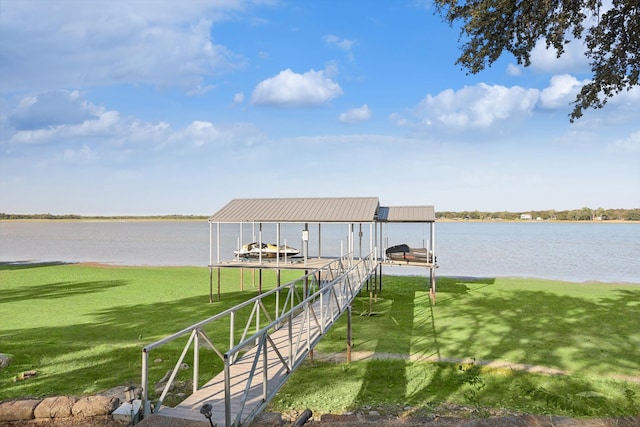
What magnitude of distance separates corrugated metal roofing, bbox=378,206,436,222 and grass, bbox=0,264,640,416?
3.72 meters

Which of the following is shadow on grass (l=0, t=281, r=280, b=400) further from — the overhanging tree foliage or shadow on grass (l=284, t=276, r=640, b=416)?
the overhanging tree foliage

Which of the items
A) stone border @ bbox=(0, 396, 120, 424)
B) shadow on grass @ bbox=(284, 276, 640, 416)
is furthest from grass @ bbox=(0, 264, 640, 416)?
stone border @ bbox=(0, 396, 120, 424)

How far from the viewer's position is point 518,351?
11.1 meters

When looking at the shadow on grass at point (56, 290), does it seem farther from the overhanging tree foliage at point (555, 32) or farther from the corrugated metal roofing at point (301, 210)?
→ the overhanging tree foliage at point (555, 32)

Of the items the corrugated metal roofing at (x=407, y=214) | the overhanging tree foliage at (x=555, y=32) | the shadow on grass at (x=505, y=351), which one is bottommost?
the shadow on grass at (x=505, y=351)

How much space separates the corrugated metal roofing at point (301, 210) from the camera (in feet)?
59.2

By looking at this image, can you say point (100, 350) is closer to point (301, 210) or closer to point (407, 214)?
point (301, 210)

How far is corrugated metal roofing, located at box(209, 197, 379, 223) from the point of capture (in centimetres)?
1803

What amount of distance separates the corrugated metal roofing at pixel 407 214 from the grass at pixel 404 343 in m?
3.72

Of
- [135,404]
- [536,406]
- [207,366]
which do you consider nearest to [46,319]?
[207,366]

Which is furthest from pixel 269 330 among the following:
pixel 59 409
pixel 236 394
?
pixel 59 409

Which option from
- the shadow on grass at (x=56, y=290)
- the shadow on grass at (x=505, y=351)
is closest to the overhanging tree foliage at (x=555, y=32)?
the shadow on grass at (x=505, y=351)

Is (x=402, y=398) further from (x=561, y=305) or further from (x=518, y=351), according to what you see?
(x=561, y=305)

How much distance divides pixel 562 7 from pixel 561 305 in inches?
506
